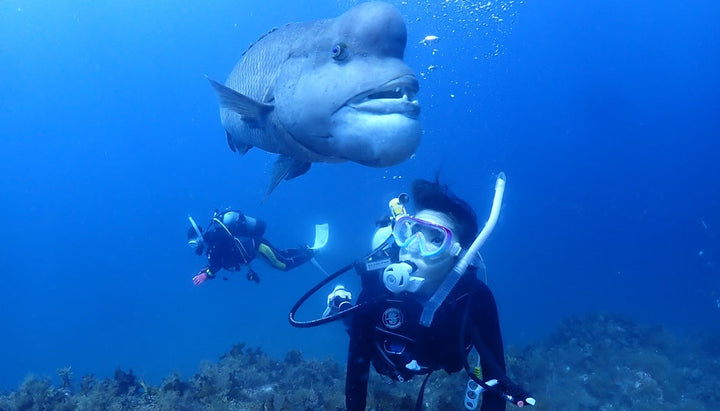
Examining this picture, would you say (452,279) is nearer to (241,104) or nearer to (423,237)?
(423,237)

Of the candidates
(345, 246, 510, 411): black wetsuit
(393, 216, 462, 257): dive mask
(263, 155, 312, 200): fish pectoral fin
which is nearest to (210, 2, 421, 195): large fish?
(263, 155, 312, 200): fish pectoral fin

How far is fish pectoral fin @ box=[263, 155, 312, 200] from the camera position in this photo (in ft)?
13.8

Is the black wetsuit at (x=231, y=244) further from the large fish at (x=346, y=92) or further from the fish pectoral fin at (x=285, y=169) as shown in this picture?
the large fish at (x=346, y=92)

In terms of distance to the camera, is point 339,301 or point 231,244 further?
point 231,244

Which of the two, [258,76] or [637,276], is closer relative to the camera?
[258,76]

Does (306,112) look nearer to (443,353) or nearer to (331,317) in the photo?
(331,317)

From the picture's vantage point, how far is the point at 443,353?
360 cm

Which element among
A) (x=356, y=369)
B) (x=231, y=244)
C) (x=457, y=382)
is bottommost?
(x=356, y=369)

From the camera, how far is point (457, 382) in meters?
7.41

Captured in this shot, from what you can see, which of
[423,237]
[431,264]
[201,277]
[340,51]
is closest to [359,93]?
[340,51]

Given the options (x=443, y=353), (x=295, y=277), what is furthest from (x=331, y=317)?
(x=295, y=277)

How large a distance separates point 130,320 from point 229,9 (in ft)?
116

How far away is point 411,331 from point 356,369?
559 mm

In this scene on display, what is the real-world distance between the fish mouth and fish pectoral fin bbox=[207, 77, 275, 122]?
1.02m
